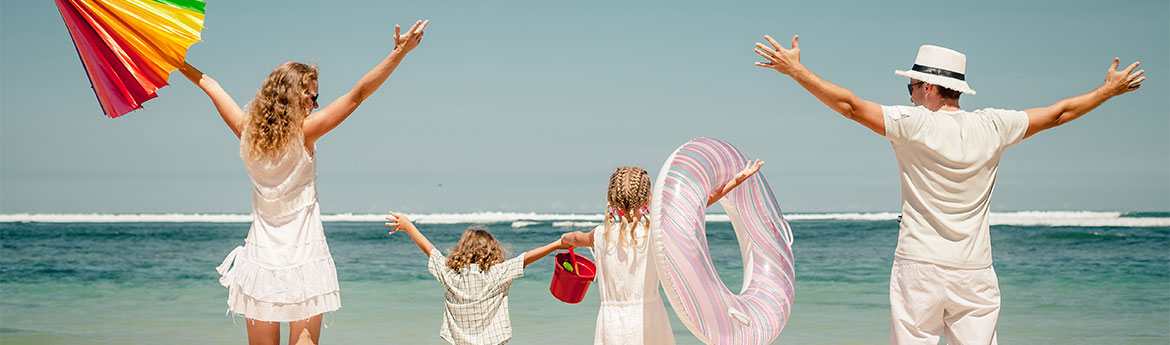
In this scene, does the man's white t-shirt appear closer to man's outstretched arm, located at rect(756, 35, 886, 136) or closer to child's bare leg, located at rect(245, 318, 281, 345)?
man's outstretched arm, located at rect(756, 35, 886, 136)

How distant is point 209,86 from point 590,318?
6.61 metres

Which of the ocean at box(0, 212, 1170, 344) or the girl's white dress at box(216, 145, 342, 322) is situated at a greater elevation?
the girl's white dress at box(216, 145, 342, 322)

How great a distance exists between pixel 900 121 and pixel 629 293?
1.51 m

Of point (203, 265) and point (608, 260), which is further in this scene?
point (203, 265)

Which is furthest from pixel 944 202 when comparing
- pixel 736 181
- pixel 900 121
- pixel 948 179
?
pixel 736 181

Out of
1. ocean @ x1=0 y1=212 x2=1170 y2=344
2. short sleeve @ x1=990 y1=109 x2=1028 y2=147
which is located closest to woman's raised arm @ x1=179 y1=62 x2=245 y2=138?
ocean @ x1=0 y1=212 x2=1170 y2=344


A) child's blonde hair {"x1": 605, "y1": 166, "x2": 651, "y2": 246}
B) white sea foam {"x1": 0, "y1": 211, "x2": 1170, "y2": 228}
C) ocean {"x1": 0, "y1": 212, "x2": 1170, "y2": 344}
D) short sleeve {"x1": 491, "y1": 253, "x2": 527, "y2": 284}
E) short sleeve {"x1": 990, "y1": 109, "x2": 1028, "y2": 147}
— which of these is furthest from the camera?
white sea foam {"x1": 0, "y1": 211, "x2": 1170, "y2": 228}

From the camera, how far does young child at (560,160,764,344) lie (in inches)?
163

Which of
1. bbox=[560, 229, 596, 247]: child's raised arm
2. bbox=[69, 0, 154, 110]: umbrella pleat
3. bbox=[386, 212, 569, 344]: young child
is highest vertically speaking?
bbox=[69, 0, 154, 110]: umbrella pleat

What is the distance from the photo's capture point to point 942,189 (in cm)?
338

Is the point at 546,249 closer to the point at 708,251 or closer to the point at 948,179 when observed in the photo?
the point at 708,251

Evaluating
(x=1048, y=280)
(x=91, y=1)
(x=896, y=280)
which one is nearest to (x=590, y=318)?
(x=896, y=280)

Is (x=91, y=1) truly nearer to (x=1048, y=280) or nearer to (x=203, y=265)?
(x=1048, y=280)

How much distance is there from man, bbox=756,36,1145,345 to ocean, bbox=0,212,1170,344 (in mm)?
2766
